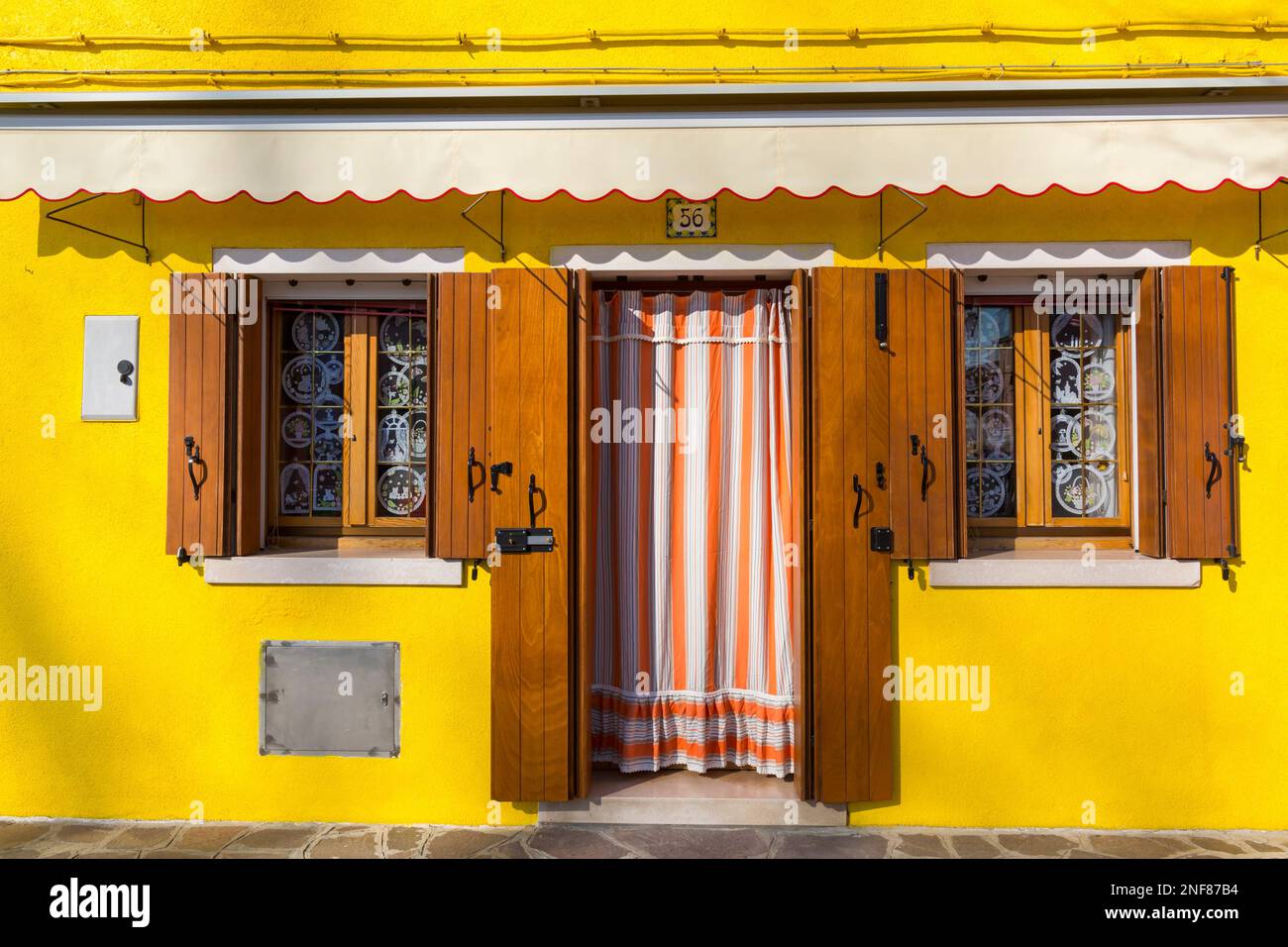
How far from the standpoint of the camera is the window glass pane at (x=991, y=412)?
4375mm

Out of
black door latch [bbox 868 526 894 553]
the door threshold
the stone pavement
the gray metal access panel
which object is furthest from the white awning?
the stone pavement

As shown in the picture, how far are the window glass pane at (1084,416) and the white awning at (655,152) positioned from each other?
0.83 m

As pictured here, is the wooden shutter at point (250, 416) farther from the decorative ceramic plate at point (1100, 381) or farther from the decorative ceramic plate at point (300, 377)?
the decorative ceramic plate at point (1100, 381)

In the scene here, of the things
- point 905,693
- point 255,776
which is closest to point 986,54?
point 905,693

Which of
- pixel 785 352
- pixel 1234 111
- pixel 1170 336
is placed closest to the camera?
pixel 1234 111

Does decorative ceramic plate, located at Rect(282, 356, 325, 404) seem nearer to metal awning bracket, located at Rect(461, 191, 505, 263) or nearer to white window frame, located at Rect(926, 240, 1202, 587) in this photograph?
metal awning bracket, located at Rect(461, 191, 505, 263)

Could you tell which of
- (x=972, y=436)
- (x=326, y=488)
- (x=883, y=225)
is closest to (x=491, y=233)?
(x=326, y=488)

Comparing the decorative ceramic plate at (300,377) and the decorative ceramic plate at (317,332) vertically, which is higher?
the decorative ceramic plate at (317,332)

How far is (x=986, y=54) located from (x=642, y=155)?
6.31 feet

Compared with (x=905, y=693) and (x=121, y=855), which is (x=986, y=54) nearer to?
(x=905, y=693)

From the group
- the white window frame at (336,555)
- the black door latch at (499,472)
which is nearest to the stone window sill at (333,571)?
Answer: the white window frame at (336,555)

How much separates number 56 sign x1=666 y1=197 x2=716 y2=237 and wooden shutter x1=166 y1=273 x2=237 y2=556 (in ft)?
7.79

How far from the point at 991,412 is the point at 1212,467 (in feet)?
3.48

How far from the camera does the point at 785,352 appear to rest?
4371mm
